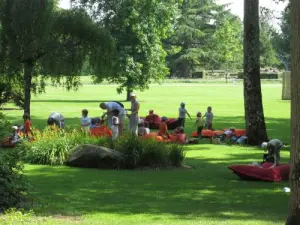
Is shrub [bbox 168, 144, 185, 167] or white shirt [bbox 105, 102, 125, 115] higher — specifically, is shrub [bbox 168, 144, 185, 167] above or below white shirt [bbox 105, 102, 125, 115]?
below

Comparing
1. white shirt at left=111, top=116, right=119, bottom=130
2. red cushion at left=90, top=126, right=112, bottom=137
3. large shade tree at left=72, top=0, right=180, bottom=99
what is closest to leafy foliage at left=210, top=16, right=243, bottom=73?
large shade tree at left=72, top=0, right=180, bottom=99

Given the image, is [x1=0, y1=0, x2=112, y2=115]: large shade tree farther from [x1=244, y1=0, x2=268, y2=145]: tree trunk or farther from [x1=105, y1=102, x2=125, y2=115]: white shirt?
[x1=244, y1=0, x2=268, y2=145]: tree trunk

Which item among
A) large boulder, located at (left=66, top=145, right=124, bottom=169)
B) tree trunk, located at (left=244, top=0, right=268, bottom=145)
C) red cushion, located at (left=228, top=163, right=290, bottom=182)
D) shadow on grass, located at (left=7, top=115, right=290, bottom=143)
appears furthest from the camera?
shadow on grass, located at (left=7, top=115, right=290, bottom=143)

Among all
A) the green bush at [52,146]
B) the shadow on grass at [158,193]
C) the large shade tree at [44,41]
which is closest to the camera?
the shadow on grass at [158,193]

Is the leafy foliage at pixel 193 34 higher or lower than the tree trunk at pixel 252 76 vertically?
higher

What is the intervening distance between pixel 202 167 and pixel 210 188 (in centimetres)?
318

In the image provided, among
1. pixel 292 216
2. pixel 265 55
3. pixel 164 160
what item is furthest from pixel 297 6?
pixel 265 55

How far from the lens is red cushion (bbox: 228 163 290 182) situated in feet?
43.9

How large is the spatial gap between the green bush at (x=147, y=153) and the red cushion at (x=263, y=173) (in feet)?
7.35

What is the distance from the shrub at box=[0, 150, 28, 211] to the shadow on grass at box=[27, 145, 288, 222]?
366 mm

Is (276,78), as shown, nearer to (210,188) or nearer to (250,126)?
(250,126)

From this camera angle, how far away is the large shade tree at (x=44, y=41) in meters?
23.0

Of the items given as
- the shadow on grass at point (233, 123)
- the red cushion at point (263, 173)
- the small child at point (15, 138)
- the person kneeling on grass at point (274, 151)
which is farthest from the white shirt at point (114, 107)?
the red cushion at point (263, 173)

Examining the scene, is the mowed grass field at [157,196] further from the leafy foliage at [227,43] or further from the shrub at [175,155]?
the leafy foliage at [227,43]
